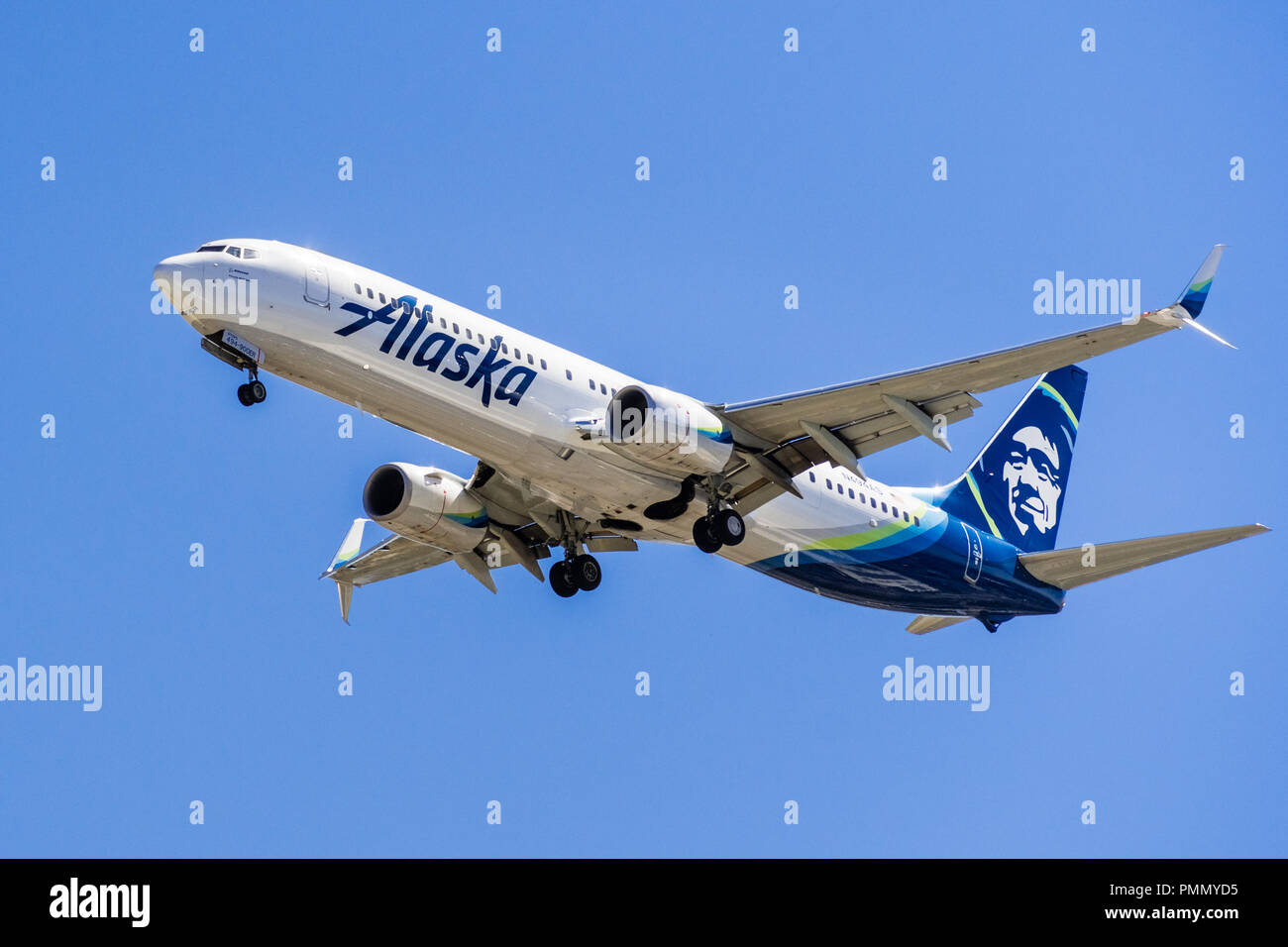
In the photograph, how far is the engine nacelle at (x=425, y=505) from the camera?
31.8 meters

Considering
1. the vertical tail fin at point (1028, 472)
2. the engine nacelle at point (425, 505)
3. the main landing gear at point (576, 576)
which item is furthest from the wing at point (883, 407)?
the vertical tail fin at point (1028, 472)

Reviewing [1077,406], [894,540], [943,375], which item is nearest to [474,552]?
[894,540]

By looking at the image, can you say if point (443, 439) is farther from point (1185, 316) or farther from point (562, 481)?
point (1185, 316)

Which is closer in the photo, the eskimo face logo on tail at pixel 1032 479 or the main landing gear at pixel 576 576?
the main landing gear at pixel 576 576

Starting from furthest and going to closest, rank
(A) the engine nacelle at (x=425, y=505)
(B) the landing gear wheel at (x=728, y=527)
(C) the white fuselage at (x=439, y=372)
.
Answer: (A) the engine nacelle at (x=425, y=505), (B) the landing gear wheel at (x=728, y=527), (C) the white fuselage at (x=439, y=372)

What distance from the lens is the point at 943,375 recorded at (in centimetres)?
2767

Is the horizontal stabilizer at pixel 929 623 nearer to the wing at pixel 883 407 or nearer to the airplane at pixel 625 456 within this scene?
the airplane at pixel 625 456

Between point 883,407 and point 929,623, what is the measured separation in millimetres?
9333

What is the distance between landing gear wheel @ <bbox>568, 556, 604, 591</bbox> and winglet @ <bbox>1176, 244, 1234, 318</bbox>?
14.2 metres

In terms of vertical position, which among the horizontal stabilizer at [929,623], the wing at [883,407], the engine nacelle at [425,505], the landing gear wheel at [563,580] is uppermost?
the wing at [883,407]

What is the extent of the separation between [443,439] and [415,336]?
2.34m

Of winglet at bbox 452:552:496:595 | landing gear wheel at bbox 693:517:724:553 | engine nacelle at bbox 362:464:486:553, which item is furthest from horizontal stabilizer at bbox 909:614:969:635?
engine nacelle at bbox 362:464:486:553

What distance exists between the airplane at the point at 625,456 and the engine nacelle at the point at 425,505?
48 mm

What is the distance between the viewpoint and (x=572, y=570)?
1304 inches
